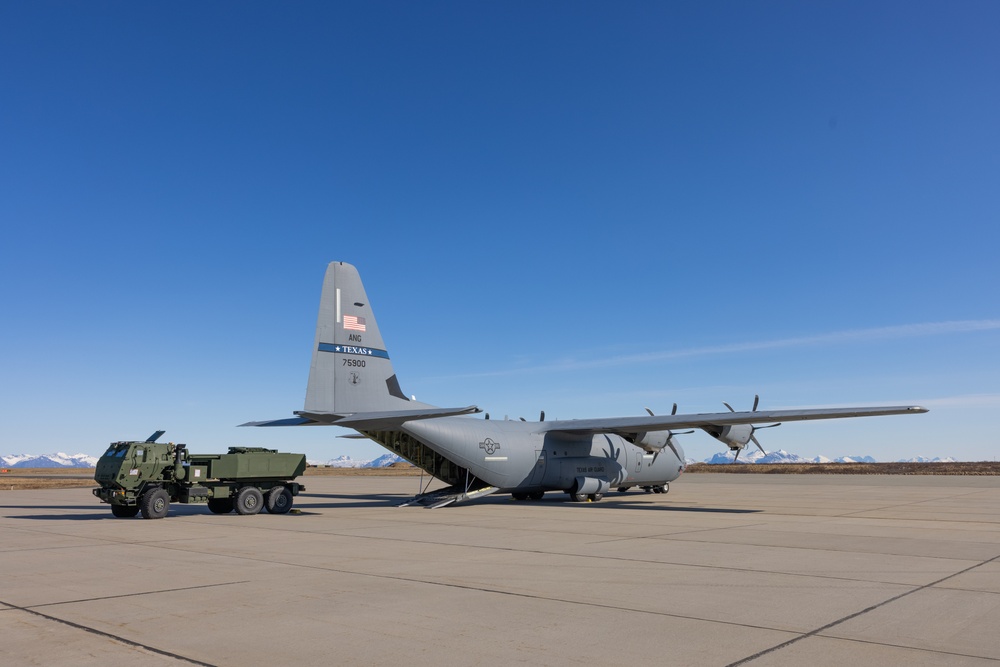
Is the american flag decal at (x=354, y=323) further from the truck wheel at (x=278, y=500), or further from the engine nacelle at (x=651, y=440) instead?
the engine nacelle at (x=651, y=440)

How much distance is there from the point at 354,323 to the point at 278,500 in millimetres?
5929

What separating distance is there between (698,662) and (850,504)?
21938 millimetres

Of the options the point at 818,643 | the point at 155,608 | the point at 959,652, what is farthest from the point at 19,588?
the point at 959,652

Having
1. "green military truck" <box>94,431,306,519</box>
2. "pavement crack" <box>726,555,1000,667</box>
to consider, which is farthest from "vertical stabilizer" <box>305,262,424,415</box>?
"pavement crack" <box>726,555,1000,667</box>

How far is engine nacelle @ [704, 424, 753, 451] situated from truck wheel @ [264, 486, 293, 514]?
14079 mm

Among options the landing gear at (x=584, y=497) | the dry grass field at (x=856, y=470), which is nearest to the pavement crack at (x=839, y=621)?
the landing gear at (x=584, y=497)

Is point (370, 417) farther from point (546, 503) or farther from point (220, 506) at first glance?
point (546, 503)

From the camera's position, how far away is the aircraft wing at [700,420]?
21.1 metres

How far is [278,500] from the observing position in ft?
73.4

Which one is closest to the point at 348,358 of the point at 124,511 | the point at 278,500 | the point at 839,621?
the point at 278,500

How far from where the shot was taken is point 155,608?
26.8 ft

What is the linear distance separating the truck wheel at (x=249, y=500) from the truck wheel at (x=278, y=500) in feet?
0.85

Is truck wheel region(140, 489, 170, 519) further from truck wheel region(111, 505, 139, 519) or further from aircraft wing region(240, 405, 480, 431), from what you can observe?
aircraft wing region(240, 405, 480, 431)

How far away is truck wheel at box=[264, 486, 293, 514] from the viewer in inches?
876
